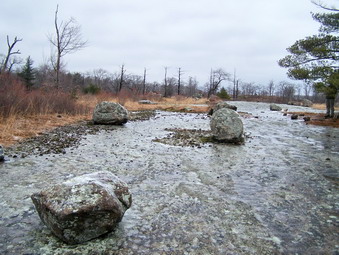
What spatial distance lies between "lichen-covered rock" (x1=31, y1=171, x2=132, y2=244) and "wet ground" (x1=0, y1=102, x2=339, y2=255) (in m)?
0.13

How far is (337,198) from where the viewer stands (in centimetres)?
419

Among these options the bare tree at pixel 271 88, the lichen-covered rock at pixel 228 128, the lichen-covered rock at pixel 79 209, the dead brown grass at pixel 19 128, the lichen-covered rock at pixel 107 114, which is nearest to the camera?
the lichen-covered rock at pixel 79 209

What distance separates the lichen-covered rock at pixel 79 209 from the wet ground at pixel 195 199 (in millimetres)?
135

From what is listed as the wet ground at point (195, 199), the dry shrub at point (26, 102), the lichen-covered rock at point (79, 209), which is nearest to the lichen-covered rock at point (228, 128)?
the wet ground at point (195, 199)

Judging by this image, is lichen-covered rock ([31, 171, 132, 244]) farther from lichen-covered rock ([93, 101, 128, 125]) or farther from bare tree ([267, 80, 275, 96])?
bare tree ([267, 80, 275, 96])

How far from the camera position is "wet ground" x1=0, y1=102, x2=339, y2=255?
273 cm

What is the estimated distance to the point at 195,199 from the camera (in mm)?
3990

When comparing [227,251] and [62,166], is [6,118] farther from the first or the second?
[227,251]

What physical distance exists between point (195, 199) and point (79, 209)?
1.98m

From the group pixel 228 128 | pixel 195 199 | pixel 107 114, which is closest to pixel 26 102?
pixel 107 114

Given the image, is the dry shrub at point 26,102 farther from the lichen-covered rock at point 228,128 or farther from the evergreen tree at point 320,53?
the evergreen tree at point 320,53

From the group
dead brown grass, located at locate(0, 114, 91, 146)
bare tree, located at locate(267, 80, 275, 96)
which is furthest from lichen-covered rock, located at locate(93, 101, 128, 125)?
bare tree, located at locate(267, 80, 275, 96)

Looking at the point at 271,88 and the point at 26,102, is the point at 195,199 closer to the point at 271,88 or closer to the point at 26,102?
the point at 26,102

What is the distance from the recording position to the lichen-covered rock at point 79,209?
257 cm
